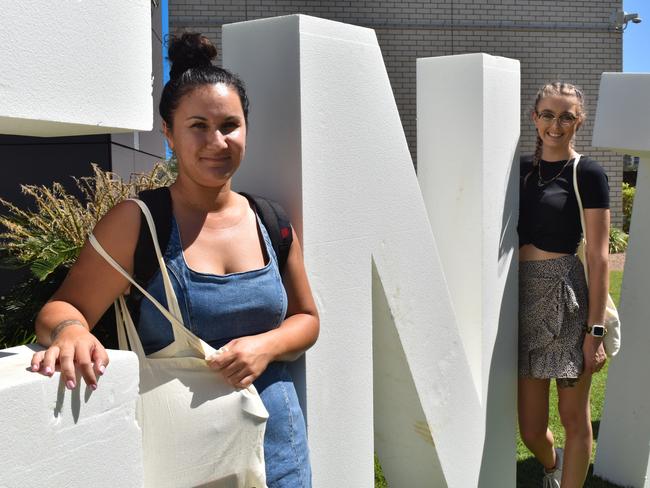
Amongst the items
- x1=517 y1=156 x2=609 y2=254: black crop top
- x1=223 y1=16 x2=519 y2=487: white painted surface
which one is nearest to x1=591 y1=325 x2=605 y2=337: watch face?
x1=517 y1=156 x2=609 y2=254: black crop top

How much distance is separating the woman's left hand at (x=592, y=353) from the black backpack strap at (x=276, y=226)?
1861 mm

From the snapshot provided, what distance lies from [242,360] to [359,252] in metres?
0.87

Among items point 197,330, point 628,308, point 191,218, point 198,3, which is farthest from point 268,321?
point 198,3

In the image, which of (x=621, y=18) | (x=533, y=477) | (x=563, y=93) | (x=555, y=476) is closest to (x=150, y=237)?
(x=563, y=93)

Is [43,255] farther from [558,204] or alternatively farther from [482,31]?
[482,31]

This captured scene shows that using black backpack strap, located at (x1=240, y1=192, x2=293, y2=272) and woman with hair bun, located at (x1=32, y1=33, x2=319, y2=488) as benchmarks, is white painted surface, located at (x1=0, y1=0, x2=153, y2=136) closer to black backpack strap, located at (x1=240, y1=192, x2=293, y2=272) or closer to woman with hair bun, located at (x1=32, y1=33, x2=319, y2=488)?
woman with hair bun, located at (x1=32, y1=33, x2=319, y2=488)

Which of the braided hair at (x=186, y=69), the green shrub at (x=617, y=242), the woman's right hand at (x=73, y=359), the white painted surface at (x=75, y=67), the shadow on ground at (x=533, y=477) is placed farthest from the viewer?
the green shrub at (x=617, y=242)

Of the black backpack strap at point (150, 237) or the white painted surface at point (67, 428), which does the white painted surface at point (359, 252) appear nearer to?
the black backpack strap at point (150, 237)

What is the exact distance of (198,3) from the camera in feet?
45.7

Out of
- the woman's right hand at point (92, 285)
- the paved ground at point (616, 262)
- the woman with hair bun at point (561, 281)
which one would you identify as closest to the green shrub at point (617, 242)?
the paved ground at point (616, 262)

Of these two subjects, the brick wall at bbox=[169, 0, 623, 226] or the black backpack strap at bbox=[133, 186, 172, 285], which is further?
the brick wall at bbox=[169, 0, 623, 226]

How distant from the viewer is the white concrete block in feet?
12.9

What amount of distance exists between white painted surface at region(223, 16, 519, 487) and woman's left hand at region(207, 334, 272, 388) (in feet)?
1.71

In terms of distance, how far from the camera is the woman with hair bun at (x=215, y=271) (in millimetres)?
1892
